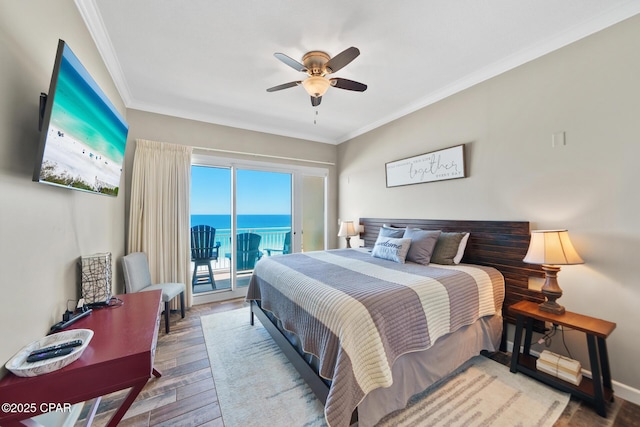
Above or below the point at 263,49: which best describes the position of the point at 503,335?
below

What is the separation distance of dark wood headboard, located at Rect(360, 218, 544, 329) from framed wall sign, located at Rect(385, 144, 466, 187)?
2.04 feet

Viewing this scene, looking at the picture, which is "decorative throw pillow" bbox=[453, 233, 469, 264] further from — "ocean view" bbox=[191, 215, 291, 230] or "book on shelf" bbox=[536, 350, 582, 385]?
"ocean view" bbox=[191, 215, 291, 230]

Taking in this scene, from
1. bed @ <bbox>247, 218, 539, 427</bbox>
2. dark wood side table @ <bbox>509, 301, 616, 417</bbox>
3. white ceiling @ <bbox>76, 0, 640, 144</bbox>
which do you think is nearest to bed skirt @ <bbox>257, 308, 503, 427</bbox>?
bed @ <bbox>247, 218, 539, 427</bbox>

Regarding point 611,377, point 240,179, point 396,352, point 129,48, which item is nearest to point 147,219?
point 240,179

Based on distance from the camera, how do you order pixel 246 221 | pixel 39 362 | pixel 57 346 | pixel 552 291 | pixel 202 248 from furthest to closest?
pixel 246 221 < pixel 202 248 < pixel 552 291 < pixel 57 346 < pixel 39 362

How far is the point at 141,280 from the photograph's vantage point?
2945 millimetres

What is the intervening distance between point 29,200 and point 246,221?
321 cm

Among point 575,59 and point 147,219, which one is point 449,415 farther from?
point 147,219

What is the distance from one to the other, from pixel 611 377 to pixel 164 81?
5030 mm

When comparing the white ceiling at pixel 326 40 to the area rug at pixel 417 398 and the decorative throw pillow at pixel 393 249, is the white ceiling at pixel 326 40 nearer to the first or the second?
the decorative throw pillow at pixel 393 249

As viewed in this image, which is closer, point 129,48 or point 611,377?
point 611,377

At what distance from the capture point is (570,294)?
215cm

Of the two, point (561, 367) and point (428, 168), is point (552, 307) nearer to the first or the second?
point (561, 367)

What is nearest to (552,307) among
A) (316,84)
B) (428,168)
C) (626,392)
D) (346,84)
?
(626,392)
